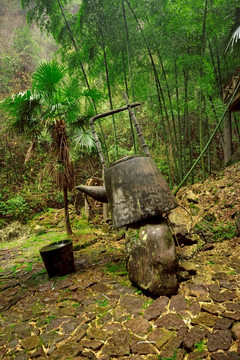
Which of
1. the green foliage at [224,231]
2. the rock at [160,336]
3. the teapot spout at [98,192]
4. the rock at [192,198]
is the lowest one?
the rock at [160,336]

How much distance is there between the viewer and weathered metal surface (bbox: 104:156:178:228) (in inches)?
89.1

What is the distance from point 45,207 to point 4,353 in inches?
211

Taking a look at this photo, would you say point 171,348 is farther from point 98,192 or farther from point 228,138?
point 228,138

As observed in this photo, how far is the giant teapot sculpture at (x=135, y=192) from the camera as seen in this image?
2.26m

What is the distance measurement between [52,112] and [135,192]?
221cm

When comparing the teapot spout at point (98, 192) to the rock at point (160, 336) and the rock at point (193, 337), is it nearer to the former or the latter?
the rock at point (160, 336)

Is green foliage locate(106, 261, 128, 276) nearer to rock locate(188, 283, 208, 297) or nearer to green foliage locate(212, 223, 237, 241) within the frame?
rock locate(188, 283, 208, 297)

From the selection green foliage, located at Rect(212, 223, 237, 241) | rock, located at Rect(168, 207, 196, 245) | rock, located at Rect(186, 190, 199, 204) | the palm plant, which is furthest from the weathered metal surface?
rock, located at Rect(186, 190, 199, 204)

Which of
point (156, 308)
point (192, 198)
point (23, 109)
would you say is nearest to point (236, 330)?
point (156, 308)

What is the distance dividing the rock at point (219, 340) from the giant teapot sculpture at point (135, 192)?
1.11 m

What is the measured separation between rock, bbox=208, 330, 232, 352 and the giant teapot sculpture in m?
1.11

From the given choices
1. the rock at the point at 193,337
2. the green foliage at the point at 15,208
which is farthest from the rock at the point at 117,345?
the green foliage at the point at 15,208

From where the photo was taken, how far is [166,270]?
203cm

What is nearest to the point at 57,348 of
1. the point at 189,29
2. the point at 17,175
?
the point at 189,29
